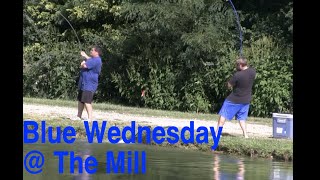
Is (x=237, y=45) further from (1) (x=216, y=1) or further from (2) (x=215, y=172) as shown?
(2) (x=215, y=172)

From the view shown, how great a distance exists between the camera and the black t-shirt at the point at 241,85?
1384 centimetres

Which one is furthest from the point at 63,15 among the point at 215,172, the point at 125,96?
the point at 215,172

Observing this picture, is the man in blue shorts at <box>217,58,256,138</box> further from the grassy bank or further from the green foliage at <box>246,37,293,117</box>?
the green foliage at <box>246,37,293,117</box>

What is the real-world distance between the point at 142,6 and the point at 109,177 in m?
13.0

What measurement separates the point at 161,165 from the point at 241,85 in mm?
3372

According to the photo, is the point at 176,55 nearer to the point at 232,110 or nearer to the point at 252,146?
the point at 232,110

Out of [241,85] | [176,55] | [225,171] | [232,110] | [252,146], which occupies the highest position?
[176,55]

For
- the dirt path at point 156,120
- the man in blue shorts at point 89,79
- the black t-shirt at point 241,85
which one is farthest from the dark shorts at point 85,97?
the black t-shirt at point 241,85

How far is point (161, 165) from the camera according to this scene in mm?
11195

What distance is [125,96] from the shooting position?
77.0 feet

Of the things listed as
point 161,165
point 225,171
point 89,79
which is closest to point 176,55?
point 89,79

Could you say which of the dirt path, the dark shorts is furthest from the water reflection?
the dark shorts

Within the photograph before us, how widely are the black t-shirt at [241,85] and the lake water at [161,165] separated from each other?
69.5 inches

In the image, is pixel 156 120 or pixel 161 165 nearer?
pixel 161 165
